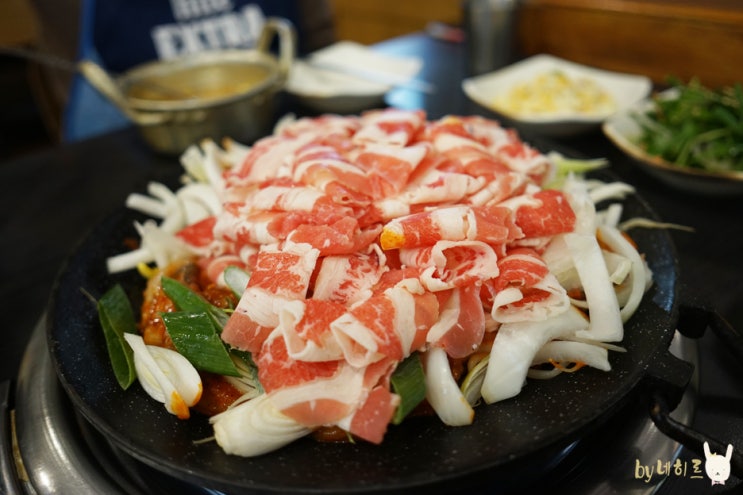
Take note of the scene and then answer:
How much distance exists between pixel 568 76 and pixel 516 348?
229cm

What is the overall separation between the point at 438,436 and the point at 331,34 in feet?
15.1

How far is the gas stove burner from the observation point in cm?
122

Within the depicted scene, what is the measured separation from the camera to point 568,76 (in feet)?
9.91

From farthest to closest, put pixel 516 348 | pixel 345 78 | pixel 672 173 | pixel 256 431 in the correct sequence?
pixel 345 78 → pixel 672 173 → pixel 516 348 → pixel 256 431

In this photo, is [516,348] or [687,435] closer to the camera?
[687,435]

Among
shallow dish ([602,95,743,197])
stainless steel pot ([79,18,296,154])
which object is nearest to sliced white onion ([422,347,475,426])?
shallow dish ([602,95,743,197])

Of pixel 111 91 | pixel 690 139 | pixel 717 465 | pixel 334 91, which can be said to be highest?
pixel 111 91

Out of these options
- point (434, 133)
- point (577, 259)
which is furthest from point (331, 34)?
point (577, 259)

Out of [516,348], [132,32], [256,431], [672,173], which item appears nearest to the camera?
[256,431]

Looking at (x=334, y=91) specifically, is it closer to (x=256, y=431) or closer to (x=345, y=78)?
(x=345, y=78)

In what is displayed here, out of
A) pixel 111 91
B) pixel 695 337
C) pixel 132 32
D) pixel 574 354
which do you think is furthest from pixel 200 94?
pixel 695 337

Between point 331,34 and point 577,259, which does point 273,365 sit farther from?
point 331,34

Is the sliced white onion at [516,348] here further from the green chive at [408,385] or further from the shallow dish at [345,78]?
the shallow dish at [345,78]

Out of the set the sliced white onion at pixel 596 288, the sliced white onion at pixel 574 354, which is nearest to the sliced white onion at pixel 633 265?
the sliced white onion at pixel 596 288
